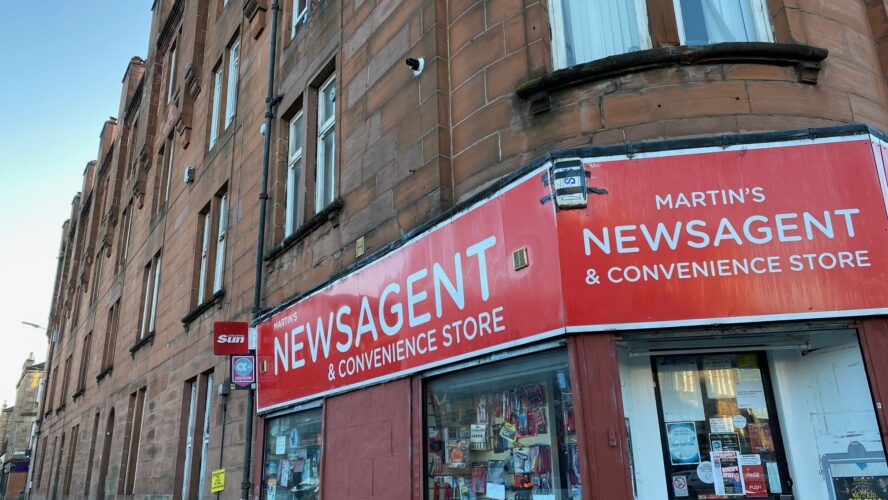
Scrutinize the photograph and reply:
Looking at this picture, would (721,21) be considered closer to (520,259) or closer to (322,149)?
(520,259)

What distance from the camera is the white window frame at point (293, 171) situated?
382 inches

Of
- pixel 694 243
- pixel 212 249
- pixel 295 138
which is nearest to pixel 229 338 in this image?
pixel 295 138

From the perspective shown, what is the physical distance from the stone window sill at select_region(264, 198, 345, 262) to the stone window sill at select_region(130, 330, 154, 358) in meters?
6.79

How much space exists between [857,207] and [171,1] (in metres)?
20.5

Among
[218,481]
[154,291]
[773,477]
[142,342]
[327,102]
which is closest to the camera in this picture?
[773,477]

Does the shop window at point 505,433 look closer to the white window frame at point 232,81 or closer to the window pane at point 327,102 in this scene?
the window pane at point 327,102

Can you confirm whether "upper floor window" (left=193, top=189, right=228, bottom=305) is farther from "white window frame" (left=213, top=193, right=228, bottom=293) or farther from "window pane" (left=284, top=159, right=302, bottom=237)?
"window pane" (left=284, top=159, right=302, bottom=237)

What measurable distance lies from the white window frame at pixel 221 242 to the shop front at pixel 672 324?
7304 millimetres

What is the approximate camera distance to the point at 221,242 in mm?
12305

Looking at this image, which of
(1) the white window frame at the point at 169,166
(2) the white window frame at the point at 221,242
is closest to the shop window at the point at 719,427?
(2) the white window frame at the point at 221,242

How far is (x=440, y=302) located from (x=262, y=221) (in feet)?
16.2

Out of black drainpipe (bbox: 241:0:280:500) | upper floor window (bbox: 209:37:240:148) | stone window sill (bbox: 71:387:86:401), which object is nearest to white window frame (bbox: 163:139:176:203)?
upper floor window (bbox: 209:37:240:148)

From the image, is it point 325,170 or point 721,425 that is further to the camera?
point 325,170

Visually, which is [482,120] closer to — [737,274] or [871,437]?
[737,274]
